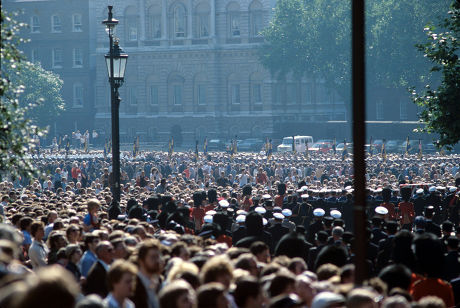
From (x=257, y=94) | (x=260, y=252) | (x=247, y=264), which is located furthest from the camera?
(x=257, y=94)

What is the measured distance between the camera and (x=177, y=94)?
89562mm

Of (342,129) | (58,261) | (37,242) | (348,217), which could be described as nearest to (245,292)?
(58,261)

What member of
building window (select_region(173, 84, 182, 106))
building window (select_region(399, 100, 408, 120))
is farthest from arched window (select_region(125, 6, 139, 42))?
building window (select_region(399, 100, 408, 120))

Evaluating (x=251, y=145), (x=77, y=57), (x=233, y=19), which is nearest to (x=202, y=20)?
(x=233, y=19)

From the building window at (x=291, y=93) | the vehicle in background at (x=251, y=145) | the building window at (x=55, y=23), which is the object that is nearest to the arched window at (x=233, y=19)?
the building window at (x=291, y=93)

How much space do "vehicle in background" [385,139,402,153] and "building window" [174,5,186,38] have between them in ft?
93.1

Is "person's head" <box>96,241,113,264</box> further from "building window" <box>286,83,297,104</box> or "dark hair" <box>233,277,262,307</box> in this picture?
"building window" <box>286,83,297,104</box>

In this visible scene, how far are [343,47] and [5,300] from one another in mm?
69155

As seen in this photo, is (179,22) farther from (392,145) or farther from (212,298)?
(212,298)

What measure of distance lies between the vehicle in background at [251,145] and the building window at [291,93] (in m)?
11.1

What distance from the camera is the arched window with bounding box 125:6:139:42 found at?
9144 cm

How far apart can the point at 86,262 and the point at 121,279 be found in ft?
11.5

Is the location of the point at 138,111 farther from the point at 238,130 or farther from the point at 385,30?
the point at 385,30

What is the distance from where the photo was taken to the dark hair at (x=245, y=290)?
7.08m
